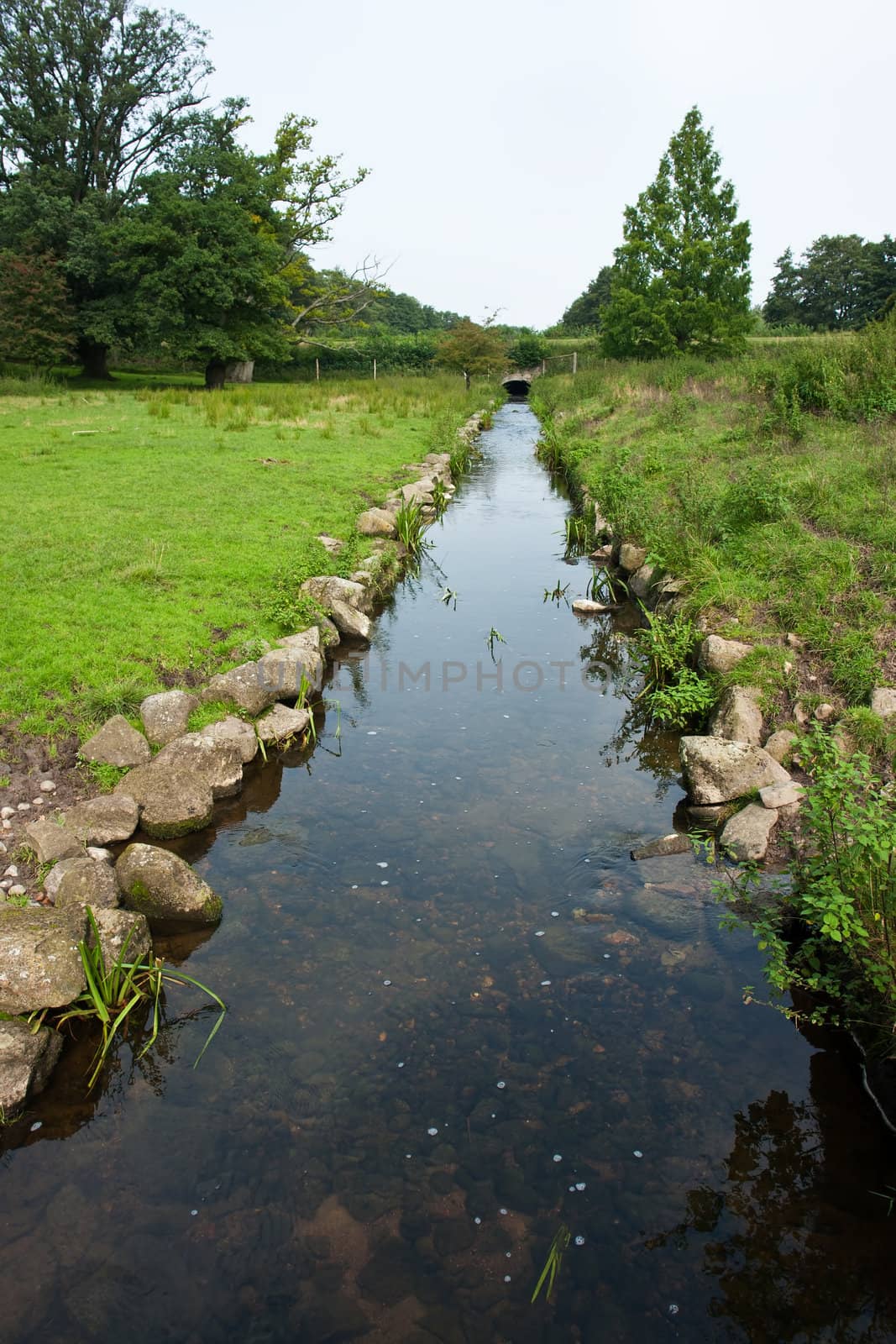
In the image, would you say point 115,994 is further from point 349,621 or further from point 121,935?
point 349,621

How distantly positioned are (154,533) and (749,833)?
7614mm

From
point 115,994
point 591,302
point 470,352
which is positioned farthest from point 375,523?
point 591,302

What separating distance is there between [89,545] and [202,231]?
23.6 metres

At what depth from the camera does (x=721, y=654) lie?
24.2 feet

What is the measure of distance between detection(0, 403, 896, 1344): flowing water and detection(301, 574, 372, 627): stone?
11.2ft

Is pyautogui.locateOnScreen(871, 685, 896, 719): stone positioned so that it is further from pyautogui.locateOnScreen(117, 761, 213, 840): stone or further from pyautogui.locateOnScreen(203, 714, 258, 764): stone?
pyautogui.locateOnScreen(117, 761, 213, 840): stone

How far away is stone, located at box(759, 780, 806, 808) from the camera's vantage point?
553cm

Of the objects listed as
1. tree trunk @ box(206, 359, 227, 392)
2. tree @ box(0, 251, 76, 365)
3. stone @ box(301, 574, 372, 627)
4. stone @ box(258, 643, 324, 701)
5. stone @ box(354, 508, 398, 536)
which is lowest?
stone @ box(258, 643, 324, 701)

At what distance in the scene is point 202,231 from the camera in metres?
27.7

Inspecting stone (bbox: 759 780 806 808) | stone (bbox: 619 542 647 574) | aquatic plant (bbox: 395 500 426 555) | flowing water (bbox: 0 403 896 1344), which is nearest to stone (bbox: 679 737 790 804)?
stone (bbox: 759 780 806 808)

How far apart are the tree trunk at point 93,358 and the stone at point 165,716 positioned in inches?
1135

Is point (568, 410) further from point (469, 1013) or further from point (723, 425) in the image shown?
point (469, 1013)

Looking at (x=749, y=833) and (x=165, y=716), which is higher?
(x=165, y=716)

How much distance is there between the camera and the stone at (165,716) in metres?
6.29
